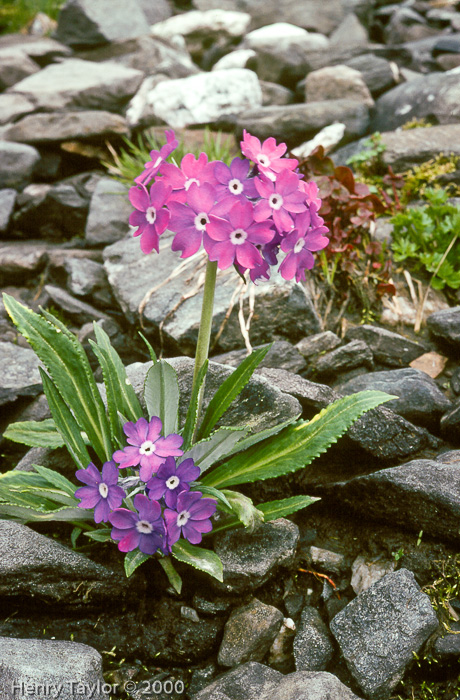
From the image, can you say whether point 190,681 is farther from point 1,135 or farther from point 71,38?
point 71,38

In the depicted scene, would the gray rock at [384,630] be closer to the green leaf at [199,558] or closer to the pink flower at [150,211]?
the green leaf at [199,558]

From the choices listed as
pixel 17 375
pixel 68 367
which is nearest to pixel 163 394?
pixel 68 367

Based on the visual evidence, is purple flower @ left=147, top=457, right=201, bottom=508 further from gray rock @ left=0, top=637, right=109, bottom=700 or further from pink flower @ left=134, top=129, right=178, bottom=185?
pink flower @ left=134, top=129, right=178, bottom=185

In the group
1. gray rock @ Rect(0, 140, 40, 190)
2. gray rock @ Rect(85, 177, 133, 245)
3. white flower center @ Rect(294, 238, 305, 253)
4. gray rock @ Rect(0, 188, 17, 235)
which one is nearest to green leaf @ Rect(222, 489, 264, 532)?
white flower center @ Rect(294, 238, 305, 253)

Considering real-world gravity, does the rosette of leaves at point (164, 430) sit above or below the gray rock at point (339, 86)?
below

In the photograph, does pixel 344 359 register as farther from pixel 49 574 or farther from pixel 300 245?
pixel 49 574

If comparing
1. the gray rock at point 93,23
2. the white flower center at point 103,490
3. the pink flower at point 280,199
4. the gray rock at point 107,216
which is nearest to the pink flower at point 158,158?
the pink flower at point 280,199

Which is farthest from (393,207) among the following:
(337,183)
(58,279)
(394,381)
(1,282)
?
(1,282)
